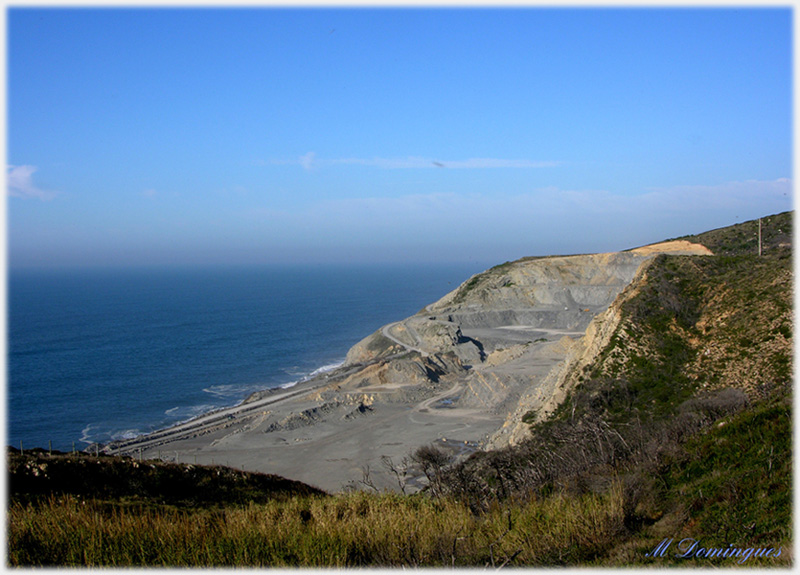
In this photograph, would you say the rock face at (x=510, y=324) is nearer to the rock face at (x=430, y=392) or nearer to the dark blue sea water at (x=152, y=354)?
the rock face at (x=430, y=392)

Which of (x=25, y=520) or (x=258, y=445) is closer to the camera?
(x=25, y=520)

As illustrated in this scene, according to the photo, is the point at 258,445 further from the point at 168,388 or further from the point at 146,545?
the point at 146,545

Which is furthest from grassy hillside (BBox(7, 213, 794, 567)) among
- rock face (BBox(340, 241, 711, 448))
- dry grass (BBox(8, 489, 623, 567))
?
rock face (BBox(340, 241, 711, 448))

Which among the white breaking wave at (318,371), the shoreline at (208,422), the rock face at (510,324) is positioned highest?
the rock face at (510,324)

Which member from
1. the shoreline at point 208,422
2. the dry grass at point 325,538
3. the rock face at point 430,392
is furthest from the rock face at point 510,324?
the dry grass at point 325,538

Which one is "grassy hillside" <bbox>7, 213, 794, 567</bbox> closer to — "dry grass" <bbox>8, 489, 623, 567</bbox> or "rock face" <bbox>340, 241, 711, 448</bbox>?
"dry grass" <bbox>8, 489, 623, 567</bbox>

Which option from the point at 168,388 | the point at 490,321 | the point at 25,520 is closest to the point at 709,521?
the point at 25,520
